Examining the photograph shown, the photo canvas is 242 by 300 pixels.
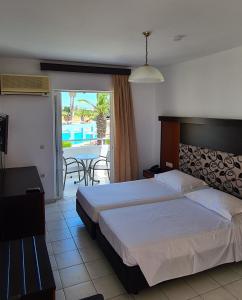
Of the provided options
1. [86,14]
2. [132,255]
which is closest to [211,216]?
[132,255]

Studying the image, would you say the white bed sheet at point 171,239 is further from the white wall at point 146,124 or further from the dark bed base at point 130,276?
the white wall at point 146,124

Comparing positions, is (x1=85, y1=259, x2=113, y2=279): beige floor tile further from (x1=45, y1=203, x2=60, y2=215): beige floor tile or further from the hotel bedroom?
(x1=45, y1=203, x2=60, y2=215): beige floor tile

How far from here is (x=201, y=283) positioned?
2459mm

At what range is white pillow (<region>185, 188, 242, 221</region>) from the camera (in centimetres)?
276

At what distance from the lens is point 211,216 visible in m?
2.82

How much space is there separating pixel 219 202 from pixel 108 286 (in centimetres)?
151

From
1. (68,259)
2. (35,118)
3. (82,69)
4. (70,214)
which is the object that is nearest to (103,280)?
(68,259)

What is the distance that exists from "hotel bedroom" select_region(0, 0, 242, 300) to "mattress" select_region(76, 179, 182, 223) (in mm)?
19

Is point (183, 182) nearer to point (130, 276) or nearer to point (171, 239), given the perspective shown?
point (171, 239)

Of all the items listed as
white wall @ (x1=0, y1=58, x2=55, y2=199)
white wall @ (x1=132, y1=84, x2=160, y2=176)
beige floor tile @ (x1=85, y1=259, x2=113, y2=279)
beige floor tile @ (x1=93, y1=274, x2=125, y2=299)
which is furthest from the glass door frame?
beige floor tile @ (x1=93, y1=274, x2=125, y2=299)

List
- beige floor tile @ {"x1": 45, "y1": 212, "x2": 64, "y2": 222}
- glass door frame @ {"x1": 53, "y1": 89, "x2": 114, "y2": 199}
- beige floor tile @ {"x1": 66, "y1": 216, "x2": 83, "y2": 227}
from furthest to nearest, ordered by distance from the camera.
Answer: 1. glass door frame @ {"x1": 53, "y1": 89, "x2": 114, "y2": 199}
2. beige floor tile @ {"x1": 45, "y1": 212, "x2": 64, "y2": 222}
3. beige floor tile @ {"x1": 66, "y1": 216, "x2": 83, "y2": 227}

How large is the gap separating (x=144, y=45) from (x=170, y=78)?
1.55 meters

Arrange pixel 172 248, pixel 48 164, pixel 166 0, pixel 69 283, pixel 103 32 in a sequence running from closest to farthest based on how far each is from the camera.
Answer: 1. pixel 166 0
2. pixel 172 248
3. pixel 69 283
4. pixel 103 32
5. pixel 48 164

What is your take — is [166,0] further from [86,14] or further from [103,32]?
[103,32]
